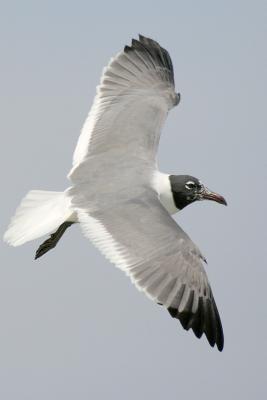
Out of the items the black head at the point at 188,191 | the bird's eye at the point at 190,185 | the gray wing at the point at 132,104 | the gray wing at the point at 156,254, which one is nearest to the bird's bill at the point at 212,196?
the black head at the point at 188,191

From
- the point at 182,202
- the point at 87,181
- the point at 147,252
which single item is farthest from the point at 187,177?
the point at 147,252

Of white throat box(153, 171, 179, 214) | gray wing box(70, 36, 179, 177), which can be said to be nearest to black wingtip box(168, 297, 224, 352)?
white throat box(153, 171, 179, 214)

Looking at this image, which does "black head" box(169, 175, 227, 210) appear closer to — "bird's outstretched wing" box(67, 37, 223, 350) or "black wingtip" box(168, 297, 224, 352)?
"bird's outstretched wing" box(67, 37, 223, 350)

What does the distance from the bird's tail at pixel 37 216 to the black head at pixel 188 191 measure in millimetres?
1000

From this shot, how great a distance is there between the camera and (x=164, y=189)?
9.02 metres

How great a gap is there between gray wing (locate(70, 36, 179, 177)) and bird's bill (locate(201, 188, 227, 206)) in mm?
550

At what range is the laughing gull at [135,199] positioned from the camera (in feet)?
25.5

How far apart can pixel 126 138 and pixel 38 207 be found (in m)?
1.00

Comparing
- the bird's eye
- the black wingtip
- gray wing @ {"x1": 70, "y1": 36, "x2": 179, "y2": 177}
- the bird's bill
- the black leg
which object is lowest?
the black wingtip

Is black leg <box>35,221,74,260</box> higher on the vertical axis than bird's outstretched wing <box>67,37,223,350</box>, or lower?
lower

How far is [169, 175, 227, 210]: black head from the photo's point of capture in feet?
30.3

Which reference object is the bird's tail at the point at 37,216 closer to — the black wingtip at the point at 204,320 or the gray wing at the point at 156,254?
the gray wing at the point at 156,254

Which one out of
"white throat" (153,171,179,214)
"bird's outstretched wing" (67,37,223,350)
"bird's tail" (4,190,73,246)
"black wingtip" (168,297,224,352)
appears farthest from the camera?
"white throat" (153,171,179,214)

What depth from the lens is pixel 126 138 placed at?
9328 millimetres
